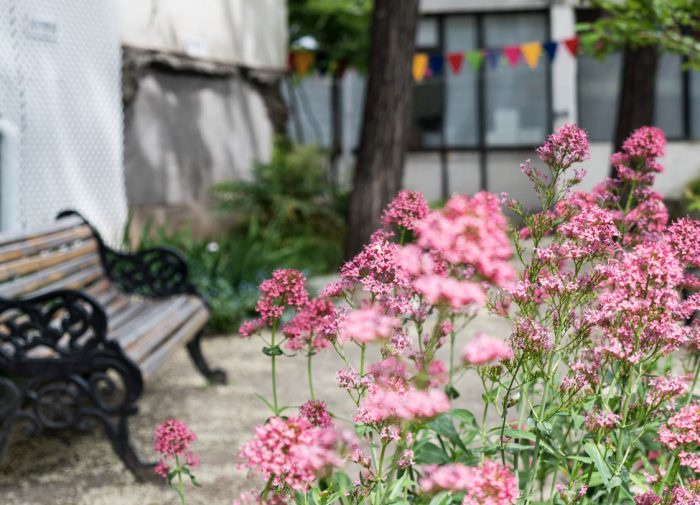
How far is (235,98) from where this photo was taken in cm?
1172

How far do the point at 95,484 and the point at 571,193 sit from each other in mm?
2746

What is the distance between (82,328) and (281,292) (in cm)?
233

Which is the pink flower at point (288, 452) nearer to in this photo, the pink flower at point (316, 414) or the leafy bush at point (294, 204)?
the pink flower at point (316, 414)

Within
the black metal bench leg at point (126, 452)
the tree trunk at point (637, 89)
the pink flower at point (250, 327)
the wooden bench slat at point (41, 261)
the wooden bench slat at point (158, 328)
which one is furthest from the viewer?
the tree trunk at point (637, 89)

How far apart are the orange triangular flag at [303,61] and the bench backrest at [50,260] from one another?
8857 mm

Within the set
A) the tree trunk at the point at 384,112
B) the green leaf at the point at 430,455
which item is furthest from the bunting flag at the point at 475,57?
the green leaf at the point at 430,455

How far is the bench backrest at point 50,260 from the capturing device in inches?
193

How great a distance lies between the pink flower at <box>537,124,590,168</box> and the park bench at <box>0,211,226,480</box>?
2.53m

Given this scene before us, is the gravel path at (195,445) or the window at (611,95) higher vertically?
the window at (611,95)

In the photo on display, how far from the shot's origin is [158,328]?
529 cm

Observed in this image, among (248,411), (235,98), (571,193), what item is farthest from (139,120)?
(571,193)

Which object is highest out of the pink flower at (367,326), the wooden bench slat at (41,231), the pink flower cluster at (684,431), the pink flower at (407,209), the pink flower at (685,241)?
the pink flower at (407,209)

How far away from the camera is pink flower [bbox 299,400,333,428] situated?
6.85ft

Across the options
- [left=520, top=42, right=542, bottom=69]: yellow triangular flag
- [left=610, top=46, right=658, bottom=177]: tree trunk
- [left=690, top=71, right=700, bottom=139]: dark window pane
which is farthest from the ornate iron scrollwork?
[left=690, top=71, right=700, bottom=139]: dark window pane
